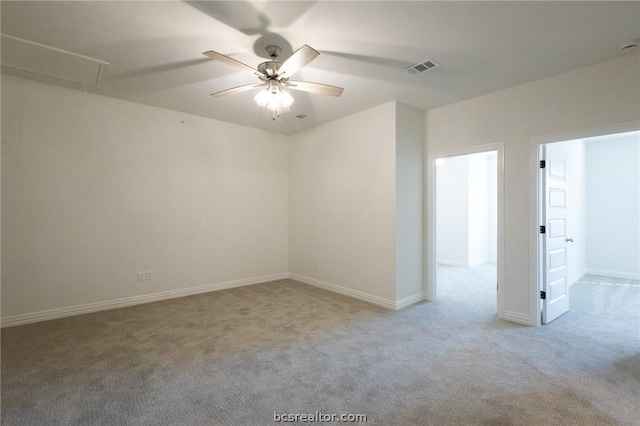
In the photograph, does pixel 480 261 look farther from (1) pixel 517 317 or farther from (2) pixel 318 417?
(2) pixel 318 417

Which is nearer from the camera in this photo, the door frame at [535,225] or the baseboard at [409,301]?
the door frame at [535,225]

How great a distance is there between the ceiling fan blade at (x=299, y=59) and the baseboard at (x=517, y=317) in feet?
11.6

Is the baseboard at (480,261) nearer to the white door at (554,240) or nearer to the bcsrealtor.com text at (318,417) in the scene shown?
the white door at (554,240)

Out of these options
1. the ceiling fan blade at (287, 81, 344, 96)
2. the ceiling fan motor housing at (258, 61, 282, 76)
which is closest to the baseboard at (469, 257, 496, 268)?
the ceiling fan blade at (287, 81, 344, 96)

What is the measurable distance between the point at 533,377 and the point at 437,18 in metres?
2.87

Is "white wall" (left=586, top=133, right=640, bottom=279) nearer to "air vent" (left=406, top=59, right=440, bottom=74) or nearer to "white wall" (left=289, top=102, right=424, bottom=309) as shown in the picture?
"white wall" (left=289, top=102, right=424, bottom=309)

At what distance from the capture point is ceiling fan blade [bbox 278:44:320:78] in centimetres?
207

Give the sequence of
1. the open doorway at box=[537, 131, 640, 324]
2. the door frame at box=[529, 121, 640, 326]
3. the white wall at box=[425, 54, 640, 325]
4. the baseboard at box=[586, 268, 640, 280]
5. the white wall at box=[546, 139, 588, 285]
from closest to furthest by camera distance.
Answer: the white wall at box=[425, 54, 640, 325] < the door frame at box=[529, 121, 640, 326] < the white wall at box=[546, 139, 588, 285] < the open doorway at box=[537, 131, 640, 324] < the baseboard at box=[586, 268, 640, 280]

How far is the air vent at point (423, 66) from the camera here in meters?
2.87

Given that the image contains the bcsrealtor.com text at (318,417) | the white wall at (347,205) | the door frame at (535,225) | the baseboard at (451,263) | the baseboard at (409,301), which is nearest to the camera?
the bcsrealtor.com text at (318,417)

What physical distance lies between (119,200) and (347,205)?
10.5 ft

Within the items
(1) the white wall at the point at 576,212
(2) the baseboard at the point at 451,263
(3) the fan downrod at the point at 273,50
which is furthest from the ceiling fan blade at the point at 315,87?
(2) the baseboard at the point at 451,263

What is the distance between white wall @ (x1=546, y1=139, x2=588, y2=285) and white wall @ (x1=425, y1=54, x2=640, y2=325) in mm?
1856

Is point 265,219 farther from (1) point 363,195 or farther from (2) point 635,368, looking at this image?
(2) point 635,368
